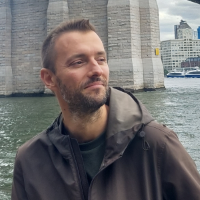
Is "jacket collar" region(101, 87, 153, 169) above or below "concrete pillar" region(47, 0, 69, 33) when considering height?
below

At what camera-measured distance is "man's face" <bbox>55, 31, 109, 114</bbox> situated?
3.83 ft

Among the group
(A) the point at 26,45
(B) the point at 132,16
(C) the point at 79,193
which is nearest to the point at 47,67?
(C) the point at 79,193

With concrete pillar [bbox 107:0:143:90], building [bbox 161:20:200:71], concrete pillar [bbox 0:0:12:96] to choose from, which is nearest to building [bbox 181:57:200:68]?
building [bbox 161:20:200:71]

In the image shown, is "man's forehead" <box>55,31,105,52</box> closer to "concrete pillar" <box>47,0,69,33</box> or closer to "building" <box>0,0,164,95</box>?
"building" <box>0,0,164,95</box>

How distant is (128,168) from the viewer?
1.05 m

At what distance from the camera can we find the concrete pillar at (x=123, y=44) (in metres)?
14.8

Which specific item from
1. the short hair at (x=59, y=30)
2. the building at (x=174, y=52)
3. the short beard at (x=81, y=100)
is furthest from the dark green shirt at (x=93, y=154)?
the building at (x=174, y=52)

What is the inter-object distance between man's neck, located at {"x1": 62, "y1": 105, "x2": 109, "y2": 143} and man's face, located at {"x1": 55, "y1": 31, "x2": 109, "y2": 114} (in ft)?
0.10

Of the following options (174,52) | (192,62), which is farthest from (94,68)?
(174,52)

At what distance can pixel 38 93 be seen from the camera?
1716cm

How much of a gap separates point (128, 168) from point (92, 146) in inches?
7.4

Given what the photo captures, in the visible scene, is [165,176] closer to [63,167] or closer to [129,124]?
[129,124]

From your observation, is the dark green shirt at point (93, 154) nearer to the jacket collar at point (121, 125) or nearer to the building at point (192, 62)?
the jacket collar at point (121, 125)

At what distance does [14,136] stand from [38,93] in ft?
41.2
